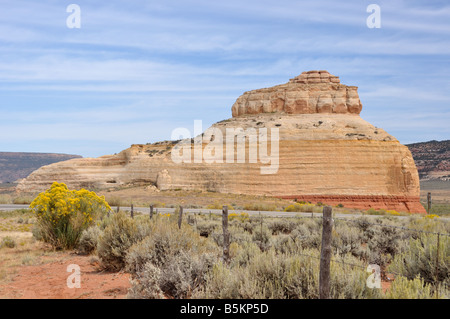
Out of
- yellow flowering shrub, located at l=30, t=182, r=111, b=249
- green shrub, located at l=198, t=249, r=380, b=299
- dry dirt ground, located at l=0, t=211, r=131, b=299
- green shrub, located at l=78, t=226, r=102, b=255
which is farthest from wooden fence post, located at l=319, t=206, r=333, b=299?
yellow flowering shrub, located at l=30, t=182, r=111, b=249

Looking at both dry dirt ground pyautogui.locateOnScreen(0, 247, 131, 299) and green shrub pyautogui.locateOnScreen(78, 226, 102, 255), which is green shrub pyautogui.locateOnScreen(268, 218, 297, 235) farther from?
dry dirt ground pyautogui.locateOnScreen(0, 247, 131, 299)

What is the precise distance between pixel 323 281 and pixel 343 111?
182 ft

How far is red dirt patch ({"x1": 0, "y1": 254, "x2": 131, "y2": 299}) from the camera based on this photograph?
25.8ft

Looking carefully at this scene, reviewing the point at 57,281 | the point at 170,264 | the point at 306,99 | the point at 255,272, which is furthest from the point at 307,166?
the point at 255,272

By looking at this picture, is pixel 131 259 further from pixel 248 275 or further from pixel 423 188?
pixel 423 188

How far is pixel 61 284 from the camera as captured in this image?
29.0ft

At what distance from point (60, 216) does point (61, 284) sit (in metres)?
5.05

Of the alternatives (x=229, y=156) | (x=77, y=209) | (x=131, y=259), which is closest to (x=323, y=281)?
(x=131, y=259)

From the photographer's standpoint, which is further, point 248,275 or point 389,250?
point 389,250

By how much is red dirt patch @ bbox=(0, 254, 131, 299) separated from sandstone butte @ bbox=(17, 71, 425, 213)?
38.1 metres

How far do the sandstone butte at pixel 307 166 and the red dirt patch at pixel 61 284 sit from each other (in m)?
38.1

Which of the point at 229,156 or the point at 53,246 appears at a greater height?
the point at 229,156

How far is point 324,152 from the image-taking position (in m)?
48.2

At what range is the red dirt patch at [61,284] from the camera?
786 cm
